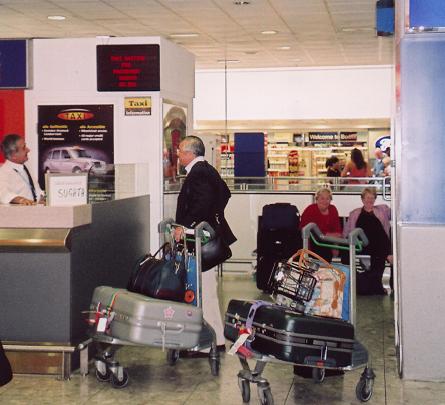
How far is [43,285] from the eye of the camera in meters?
5.70

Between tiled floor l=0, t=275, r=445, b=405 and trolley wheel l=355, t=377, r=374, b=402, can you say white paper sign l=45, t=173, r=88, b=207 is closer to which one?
tiled floor l=0, t=275, r=445, b=405

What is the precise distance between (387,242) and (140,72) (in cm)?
318

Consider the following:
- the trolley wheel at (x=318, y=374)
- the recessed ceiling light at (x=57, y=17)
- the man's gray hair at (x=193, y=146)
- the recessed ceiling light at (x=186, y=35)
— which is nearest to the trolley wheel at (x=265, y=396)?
the trolley wheel at (x=318, y=374)

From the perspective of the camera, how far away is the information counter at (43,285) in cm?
557

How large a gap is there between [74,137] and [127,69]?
85 centimetres

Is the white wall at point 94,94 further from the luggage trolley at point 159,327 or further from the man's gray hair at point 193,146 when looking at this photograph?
the luggage trolley at point 159,327

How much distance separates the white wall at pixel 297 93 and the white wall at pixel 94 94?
8963 mm

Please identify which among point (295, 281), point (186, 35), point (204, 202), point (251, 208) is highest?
point (186, 35)

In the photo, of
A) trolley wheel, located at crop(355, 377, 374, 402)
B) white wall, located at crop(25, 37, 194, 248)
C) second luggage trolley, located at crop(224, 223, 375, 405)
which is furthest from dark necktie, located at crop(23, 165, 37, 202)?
trolley wheel, located at crop(355, 377, 374, 402)

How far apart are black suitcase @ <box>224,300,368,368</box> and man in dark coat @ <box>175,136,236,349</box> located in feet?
3.86

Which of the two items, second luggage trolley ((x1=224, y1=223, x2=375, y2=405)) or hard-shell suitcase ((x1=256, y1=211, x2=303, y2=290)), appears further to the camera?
hard-shell suitcase ((x1=256, y1=211, x2=303, y2=290))

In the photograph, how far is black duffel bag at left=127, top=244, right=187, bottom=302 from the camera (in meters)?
5.38

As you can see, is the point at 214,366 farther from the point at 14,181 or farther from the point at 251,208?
the point at 251,208

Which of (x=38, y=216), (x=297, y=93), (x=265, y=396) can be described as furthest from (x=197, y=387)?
(x=297, y=93)
